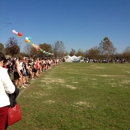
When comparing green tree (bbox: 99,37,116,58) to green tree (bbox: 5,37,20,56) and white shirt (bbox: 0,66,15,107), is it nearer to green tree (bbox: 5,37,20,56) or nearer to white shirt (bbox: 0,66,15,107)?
green tree (bbox: 5,37,20,56)

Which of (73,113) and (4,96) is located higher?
(4,96)

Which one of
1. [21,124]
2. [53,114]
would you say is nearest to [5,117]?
[21,124]

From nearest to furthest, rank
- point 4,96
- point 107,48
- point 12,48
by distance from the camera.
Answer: point 4,96 < point 12,48 < point 107,48

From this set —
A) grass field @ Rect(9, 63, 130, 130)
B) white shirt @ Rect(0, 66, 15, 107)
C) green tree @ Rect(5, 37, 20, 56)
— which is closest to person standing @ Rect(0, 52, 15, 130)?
white shirt @ Rect(0, 66, 15, 107)

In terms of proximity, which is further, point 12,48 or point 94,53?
point 94,53

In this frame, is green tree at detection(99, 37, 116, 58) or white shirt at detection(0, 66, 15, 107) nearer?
white shirt at detection(0, 66, 15, 107)

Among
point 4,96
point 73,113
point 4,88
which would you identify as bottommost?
point 73,113

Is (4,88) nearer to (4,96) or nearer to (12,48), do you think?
(4,96)

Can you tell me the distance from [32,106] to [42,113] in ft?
3.18

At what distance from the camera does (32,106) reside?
6.84 meters

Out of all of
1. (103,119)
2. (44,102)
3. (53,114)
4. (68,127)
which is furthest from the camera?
(44,102)

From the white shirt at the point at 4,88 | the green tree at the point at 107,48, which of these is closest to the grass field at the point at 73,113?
the white shirt at the point at 4,88

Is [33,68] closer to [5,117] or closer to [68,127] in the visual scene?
[68,127]

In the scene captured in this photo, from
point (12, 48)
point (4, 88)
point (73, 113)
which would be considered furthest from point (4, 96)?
point (12, 48)
